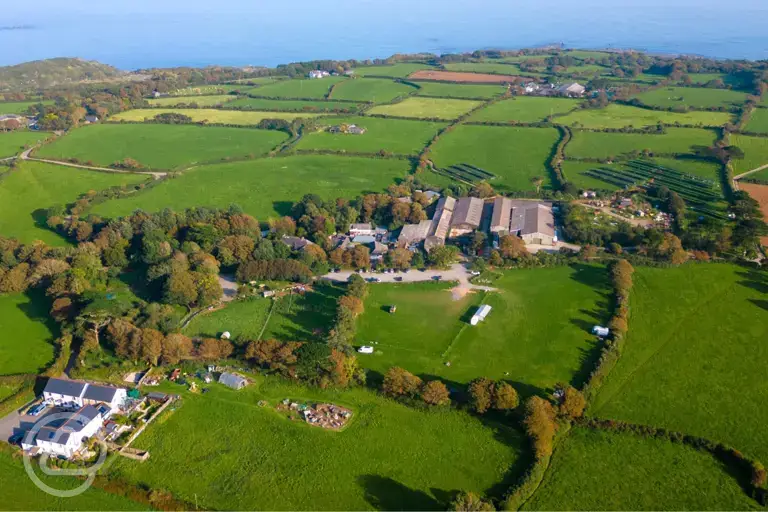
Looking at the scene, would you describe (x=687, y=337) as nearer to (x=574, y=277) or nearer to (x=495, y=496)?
(x=574, y=277)

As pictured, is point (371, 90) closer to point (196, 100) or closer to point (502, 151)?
point (196, 100)

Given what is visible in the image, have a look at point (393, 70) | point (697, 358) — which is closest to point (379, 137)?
point (697, 358)

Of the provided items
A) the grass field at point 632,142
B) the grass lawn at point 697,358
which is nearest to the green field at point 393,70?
the grass field at point 632,142

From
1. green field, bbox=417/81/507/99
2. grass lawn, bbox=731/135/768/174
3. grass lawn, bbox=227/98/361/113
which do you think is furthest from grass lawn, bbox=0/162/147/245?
grass lawn, bbox=731/135/768/174

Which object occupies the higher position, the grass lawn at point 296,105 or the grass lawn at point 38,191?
the grass lawn at point 296,105

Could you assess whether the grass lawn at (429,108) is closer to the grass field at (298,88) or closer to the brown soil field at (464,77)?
the grass field at (298,88)

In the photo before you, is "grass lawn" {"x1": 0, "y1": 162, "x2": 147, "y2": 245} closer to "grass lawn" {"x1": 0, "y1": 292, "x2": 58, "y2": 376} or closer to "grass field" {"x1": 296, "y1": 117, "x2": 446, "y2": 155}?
"grass lawn" {"x1": 0, "y1": 292, "x2": 58, "y2": 376}

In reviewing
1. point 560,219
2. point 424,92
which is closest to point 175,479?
point 560,219
